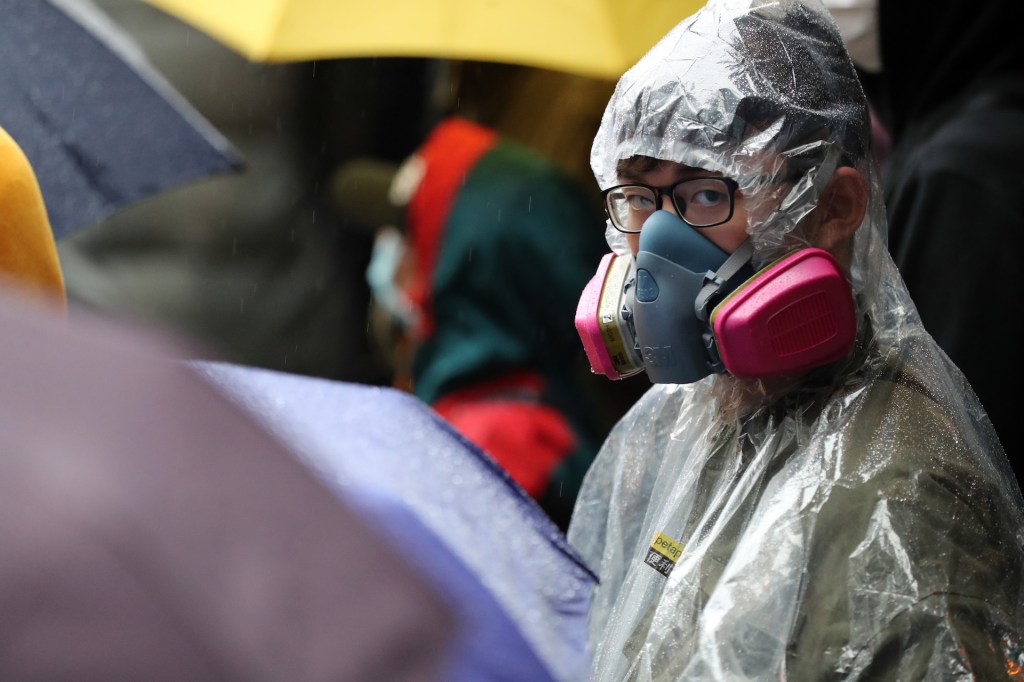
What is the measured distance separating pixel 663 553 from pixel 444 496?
369mm

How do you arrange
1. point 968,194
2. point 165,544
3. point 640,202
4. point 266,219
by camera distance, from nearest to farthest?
1. point 165,544
2. point 640,202
3. point 968,194
4. point 266,219

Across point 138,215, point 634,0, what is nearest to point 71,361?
point 634,0

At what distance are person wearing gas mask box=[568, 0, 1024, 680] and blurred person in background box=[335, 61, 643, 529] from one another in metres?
1.20

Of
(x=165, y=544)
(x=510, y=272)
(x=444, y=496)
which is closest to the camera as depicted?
(x=165, y=544)

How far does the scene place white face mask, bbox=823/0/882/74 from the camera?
3.40 meters

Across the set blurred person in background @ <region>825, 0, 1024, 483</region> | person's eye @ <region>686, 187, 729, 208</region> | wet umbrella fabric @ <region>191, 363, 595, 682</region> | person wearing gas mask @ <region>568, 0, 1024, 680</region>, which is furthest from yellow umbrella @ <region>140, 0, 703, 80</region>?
wet umbrella fabric @ <region>191, 363, 595, 682</region>

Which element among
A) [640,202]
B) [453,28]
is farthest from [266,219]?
[640,202]

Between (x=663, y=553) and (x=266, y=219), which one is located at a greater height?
(x=663, y=553)

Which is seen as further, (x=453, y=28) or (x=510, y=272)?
(x=510, y=272)

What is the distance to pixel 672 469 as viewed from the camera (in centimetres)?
223

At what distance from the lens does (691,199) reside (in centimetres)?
206

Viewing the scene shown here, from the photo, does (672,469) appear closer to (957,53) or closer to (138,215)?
(957,53)

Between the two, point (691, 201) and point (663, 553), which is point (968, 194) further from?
point (663, 553)

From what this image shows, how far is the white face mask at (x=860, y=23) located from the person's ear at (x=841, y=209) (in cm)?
141
